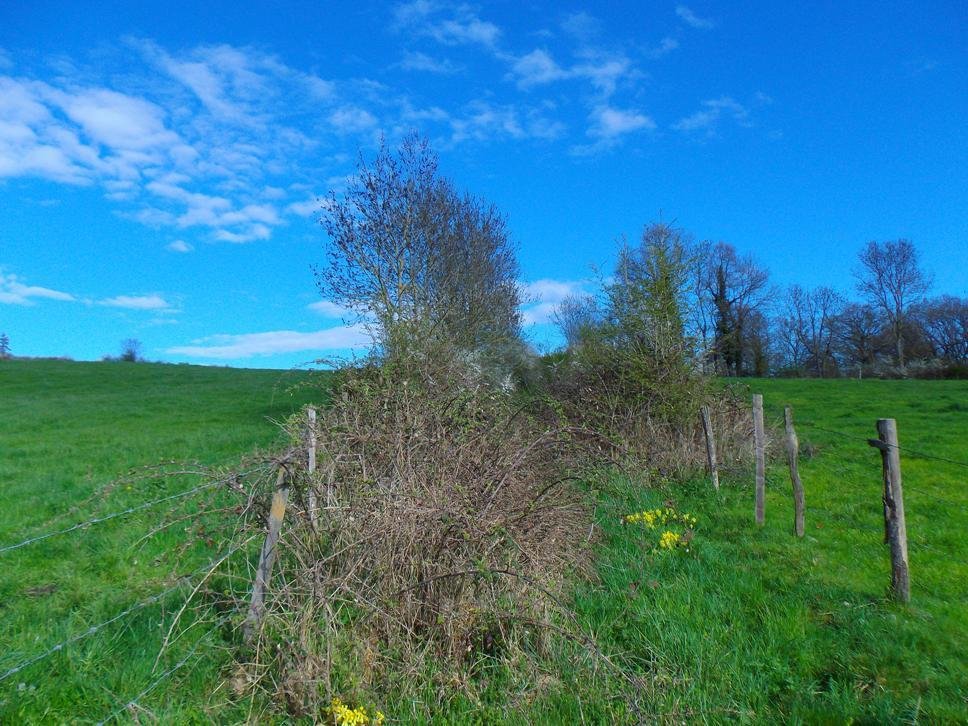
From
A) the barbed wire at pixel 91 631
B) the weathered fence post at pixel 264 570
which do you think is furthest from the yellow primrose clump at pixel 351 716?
the barbed wire at pixel 91 631

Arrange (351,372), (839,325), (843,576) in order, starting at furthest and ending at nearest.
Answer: (839,325), (351,372), (843,576)

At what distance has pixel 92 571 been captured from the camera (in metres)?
6.00

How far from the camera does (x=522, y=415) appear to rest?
293 inches

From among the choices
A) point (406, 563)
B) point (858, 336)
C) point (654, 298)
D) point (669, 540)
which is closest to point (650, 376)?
point (654, 298)

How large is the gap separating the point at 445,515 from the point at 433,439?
1116mm

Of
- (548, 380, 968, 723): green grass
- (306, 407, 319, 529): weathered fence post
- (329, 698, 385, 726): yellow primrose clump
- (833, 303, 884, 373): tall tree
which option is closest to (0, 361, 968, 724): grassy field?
(548, 380, 968, 723): green grass

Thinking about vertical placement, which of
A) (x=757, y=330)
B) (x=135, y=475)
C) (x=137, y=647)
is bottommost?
(x=137, y=647)

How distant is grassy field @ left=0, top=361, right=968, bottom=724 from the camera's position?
3.68 m

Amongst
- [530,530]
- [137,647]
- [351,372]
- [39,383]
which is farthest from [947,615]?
[39,383]

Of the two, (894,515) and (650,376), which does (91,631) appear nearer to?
(894,515)

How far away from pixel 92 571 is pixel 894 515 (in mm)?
7180

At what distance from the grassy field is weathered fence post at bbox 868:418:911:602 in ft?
0.67

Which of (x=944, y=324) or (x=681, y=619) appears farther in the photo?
(x=944, y=324)

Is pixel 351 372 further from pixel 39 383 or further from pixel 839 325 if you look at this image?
pixel 839 325
